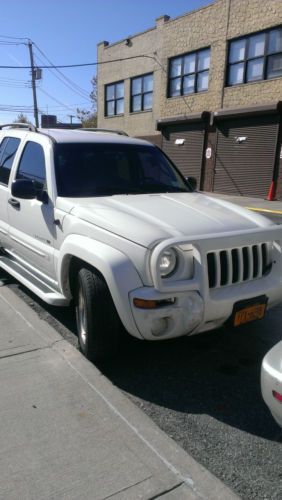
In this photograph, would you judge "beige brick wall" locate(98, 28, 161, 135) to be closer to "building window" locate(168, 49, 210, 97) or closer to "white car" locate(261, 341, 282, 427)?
"building window" locate(168, 49, 210, 97)

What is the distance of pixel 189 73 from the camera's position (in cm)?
2119

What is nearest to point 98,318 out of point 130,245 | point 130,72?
point 130,245

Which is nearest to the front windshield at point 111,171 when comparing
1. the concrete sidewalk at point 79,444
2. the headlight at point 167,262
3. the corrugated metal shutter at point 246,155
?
the headlight at point 167,262

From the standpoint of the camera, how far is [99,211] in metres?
3.60

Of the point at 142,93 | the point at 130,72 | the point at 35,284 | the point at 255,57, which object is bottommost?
the point at 35,284

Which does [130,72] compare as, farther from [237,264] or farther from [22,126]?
[237,264]

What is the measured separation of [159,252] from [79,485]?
140 centimetres

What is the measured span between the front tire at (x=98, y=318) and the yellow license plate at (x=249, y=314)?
886mm

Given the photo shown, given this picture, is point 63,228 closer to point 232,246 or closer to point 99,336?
point 99,336

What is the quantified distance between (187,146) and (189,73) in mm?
3286

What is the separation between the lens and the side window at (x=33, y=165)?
445 cm

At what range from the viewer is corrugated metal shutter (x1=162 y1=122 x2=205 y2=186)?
21.2 meters

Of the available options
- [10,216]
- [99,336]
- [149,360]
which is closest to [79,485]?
[99,336]

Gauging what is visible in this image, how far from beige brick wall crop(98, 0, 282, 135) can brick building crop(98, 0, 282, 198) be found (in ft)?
0.13
